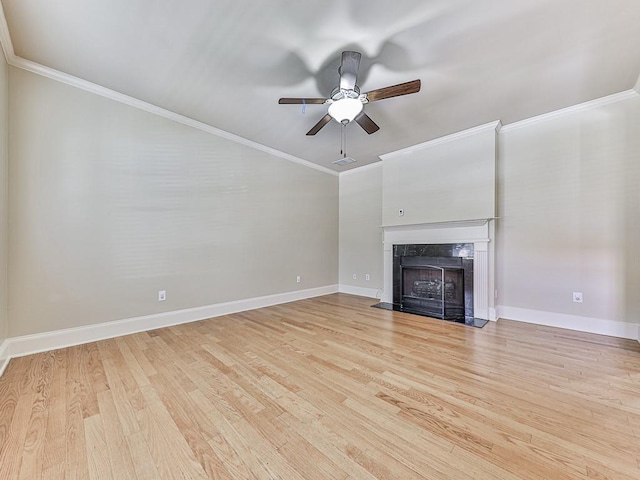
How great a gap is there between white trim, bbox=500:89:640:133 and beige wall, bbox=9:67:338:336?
3.47 m

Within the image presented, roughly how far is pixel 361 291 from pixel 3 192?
185 inches

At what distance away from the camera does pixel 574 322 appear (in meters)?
2.96

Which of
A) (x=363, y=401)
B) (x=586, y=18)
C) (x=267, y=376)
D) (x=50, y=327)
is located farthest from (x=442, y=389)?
(x=50, y=327)

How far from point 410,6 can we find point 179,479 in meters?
2.90

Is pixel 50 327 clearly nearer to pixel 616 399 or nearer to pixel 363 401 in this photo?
pixel 363 401

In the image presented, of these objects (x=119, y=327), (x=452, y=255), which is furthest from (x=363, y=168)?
(x=119, y=327)

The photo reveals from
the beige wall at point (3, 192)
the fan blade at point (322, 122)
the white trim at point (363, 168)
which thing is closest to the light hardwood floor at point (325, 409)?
the beige wall at point (3, 192)

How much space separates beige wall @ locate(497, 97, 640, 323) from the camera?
273cm

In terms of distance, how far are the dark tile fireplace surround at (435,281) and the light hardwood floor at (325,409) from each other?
2.93 feet

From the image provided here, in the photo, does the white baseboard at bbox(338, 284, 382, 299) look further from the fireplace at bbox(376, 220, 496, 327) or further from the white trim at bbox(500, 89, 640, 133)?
the white trim at bbox(500, 89, 640, 133)

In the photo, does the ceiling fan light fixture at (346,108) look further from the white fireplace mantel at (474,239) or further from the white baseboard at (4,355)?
the white baseboard at (4,355)

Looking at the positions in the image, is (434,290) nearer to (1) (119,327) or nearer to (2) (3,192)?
(1) (119,327)

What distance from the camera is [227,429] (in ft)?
4.55

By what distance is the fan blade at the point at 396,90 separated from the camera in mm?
1965
